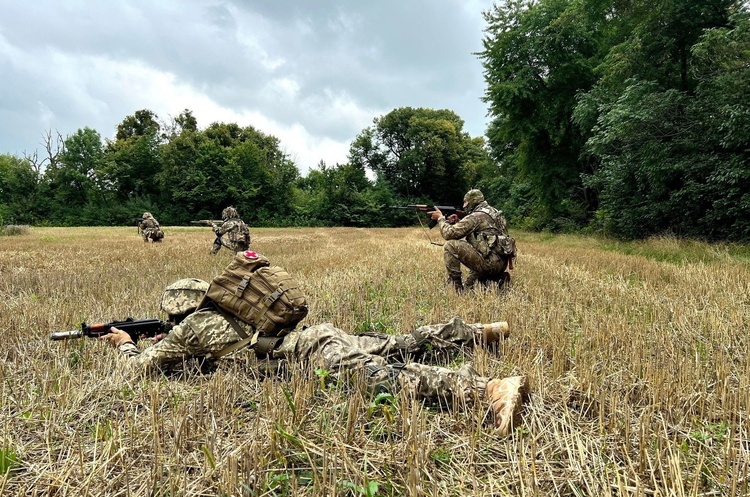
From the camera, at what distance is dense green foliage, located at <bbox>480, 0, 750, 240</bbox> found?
9.45m

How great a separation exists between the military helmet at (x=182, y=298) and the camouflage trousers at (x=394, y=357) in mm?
949

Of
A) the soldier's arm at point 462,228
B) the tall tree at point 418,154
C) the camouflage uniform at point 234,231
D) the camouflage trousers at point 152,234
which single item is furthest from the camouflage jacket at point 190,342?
the tall tree at point 418,154

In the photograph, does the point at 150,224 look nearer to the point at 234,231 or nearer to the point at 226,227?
the point at 226,227

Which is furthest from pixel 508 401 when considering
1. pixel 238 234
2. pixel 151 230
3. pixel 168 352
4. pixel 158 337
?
pixel 151 230

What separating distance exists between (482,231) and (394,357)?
3.59m

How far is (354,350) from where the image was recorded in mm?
2910

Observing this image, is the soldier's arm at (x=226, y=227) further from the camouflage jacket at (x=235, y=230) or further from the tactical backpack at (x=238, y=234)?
the tactical backpack at (x=238, y=234)

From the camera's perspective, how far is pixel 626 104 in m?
11.3

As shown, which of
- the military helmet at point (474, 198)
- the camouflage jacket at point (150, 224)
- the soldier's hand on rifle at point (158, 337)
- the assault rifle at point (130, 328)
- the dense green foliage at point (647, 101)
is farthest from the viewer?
the camouflage jacket at point (150, 224)

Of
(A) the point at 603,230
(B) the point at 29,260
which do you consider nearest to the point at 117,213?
(B) the point at 29,260

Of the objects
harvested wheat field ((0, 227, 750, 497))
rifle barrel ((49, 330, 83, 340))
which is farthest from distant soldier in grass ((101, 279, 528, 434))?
rifle barrel ((49, 330, 83, 340))

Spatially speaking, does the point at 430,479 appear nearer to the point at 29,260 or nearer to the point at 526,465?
the point at 526,465

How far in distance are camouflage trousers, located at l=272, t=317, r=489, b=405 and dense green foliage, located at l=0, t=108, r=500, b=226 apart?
39418 millimetres

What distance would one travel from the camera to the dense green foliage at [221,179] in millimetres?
43344
